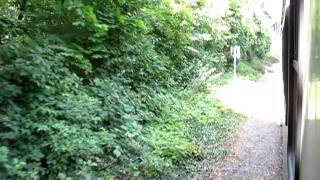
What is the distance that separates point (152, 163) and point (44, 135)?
6.43 ft

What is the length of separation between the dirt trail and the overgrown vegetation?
46 cm

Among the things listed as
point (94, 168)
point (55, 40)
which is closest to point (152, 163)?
point (94, 168)

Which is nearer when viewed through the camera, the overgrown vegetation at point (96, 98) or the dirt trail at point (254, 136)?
the overgrown vegetation at point (96, 98)

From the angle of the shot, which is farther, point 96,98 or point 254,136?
point 254,136

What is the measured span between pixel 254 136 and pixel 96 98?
463cm

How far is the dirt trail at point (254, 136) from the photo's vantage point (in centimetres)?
677

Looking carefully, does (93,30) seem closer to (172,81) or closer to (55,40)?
(55,40)

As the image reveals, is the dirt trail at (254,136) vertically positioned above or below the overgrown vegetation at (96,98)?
below

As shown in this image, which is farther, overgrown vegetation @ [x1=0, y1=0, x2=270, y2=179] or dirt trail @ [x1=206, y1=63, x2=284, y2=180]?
dirt trail @ [x1=206, y1=63, x2=284, y2=180]

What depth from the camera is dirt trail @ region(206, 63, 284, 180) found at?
6771 mm

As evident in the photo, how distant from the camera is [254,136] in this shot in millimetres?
9430

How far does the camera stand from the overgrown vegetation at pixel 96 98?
15.5 ft

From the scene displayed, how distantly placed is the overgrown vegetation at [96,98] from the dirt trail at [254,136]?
455 mm

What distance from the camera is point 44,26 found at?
20.9 feet
